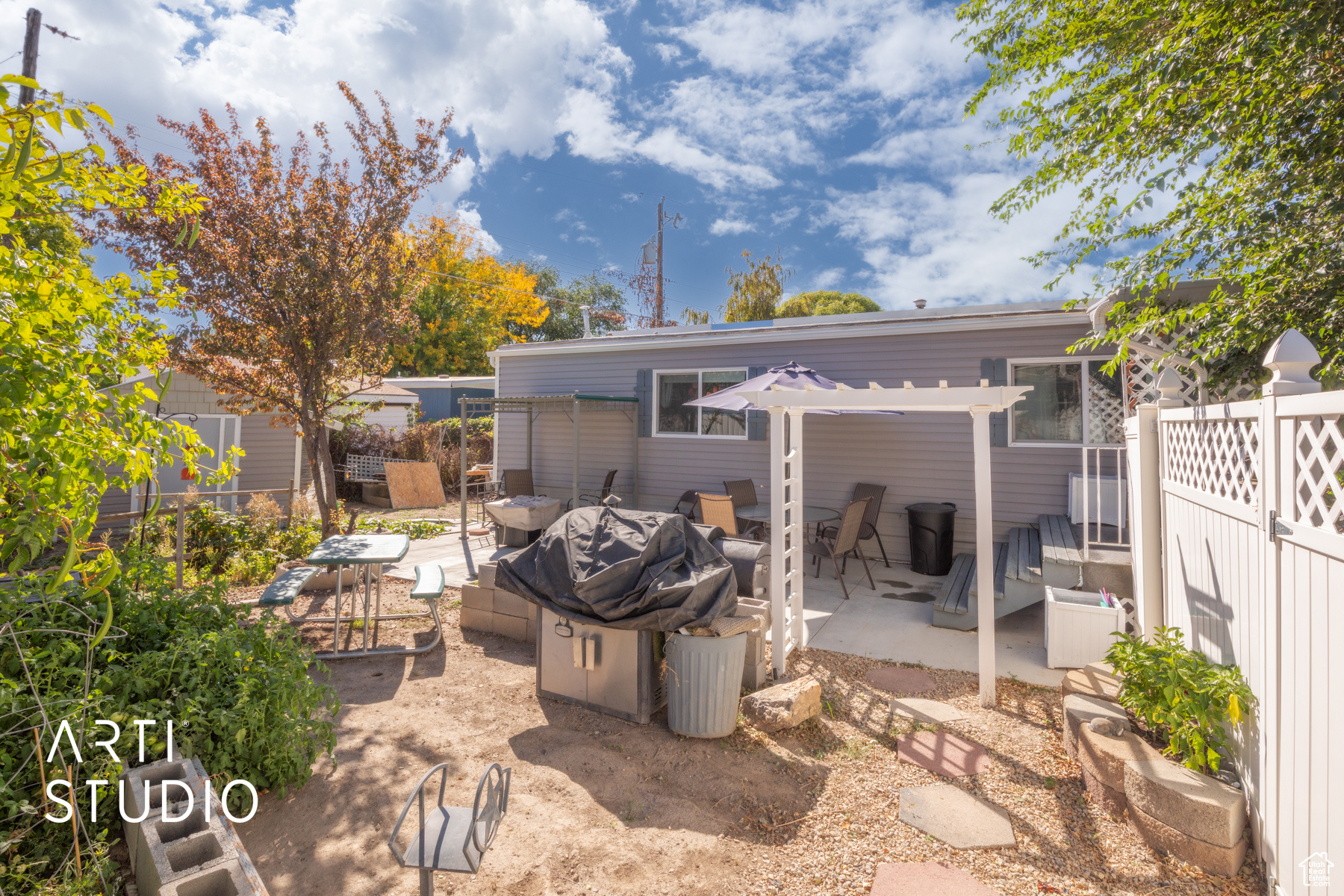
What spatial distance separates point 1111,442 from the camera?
6.80 metres

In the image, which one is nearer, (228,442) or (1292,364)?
(1292,364)

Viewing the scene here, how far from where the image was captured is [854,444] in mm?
8195

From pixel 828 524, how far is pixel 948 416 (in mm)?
2068

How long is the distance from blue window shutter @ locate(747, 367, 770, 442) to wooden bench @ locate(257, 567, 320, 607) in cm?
567

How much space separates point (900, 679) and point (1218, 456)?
2489 millimetres

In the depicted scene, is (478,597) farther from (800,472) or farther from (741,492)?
(741,492)

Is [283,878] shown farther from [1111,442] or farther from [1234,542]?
[1111,442]

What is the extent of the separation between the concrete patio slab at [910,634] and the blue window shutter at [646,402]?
3.90 meters

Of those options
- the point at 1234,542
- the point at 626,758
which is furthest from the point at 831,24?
the point at 626,758

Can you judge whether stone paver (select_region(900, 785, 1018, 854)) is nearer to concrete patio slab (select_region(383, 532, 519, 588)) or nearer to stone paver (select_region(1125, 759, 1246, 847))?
stone paver (select_region(1125, 759, 1246, 847))

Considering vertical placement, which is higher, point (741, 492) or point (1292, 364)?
point (1292, 364)

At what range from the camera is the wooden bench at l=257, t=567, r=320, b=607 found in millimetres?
4480

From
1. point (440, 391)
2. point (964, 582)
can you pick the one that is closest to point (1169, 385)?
point (964, 582)

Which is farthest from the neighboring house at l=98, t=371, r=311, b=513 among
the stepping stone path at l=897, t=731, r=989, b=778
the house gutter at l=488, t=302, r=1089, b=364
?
the stepping stone path at l=897, t=731, r=989, b=778
